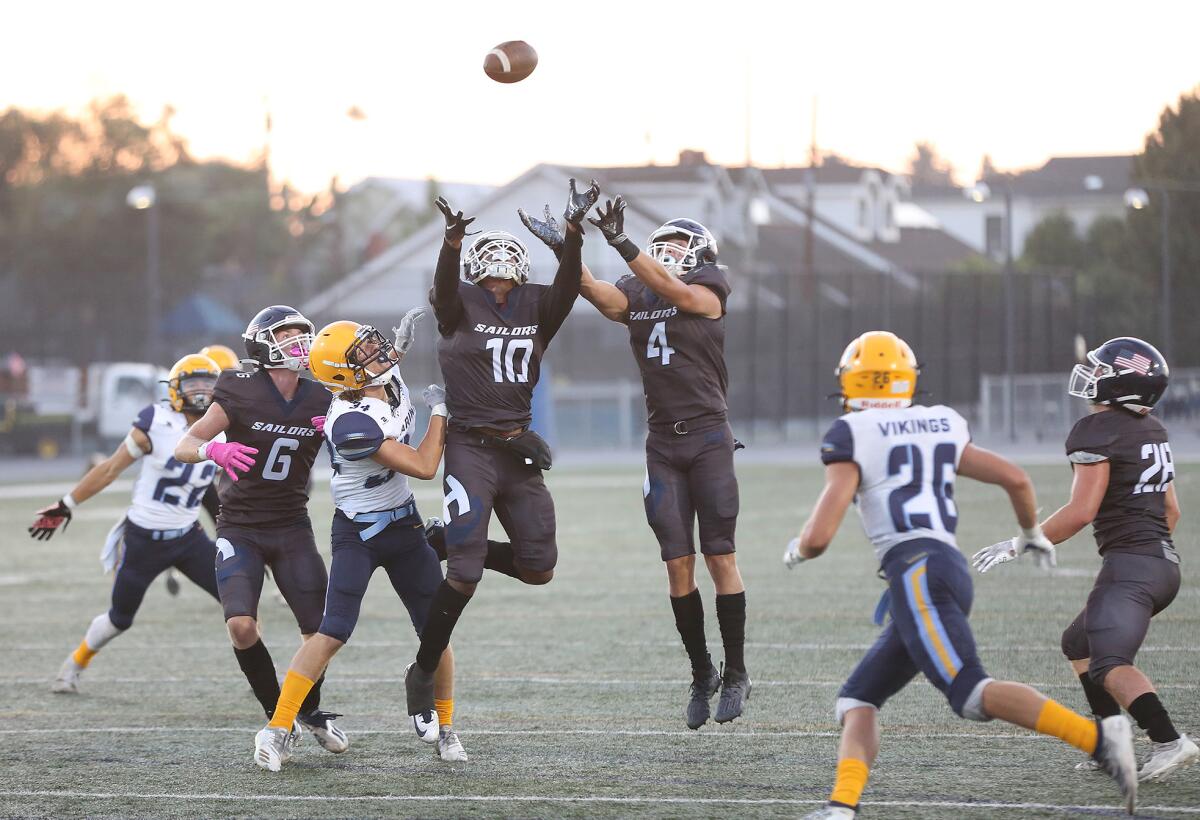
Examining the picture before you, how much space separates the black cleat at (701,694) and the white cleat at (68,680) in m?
4.12

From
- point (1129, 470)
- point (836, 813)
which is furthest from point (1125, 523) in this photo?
point (836, 813)

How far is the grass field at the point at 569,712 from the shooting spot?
6.13m

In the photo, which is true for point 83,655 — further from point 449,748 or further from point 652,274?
point 652,274

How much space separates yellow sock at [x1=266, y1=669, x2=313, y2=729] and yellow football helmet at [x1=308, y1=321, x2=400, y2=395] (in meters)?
1.33

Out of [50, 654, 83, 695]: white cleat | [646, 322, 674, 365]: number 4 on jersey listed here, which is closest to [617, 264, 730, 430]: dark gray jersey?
[646, 322, 674, 365]: number 4 on jersey

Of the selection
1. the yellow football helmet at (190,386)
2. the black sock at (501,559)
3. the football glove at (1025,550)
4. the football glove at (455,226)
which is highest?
the football glove at (455,226)

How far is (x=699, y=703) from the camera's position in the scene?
7.22 metres

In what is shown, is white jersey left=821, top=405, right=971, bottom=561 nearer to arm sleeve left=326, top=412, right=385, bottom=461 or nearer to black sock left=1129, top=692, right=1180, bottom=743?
black sock left=1129, top=692, right=1180, bottom=743

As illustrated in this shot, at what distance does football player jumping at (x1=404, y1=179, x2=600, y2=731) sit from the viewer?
6.91 metres

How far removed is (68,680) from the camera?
923 cm

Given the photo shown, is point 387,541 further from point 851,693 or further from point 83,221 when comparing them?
point 83,221

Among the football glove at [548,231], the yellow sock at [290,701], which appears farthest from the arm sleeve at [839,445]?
the yellow sock at [290,701]

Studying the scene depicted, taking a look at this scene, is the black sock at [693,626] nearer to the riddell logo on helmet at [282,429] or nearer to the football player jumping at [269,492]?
the football player jumping at [269,492]

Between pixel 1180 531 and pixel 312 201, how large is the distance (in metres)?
51.9
